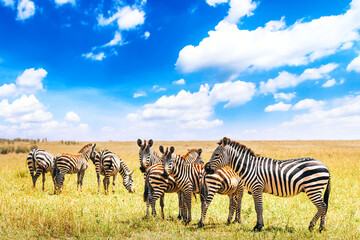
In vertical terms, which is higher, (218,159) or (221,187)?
(218,159)

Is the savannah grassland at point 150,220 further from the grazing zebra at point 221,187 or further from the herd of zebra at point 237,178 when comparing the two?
the grazing zebra at point 221,187

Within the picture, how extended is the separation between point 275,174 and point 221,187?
5.20 feet

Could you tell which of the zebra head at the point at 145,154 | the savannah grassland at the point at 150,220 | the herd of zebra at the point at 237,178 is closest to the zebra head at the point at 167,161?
the herd of zebra at the point at 237,178

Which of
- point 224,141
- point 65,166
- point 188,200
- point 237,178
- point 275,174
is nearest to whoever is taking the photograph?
point 275,174

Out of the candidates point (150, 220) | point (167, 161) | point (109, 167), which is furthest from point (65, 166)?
point (167, 161)

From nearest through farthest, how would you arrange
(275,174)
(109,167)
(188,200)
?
(275,174) → (188,200) → (109,167)

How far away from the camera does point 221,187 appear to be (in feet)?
24.2

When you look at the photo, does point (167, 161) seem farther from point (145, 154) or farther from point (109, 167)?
point (109, 167)

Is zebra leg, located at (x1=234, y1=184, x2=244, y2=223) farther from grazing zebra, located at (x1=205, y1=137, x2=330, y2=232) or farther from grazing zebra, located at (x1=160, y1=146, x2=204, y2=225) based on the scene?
grazing zebra, located at (x1=160, y1=146, x2=204, y2=225)

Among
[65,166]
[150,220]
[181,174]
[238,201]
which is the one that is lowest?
[150,220]

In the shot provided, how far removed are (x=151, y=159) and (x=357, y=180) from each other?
12578mm

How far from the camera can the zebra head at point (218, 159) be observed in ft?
22.9

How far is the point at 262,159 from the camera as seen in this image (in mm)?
7387

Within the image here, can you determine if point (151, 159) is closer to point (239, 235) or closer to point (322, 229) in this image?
point (239, 235)
